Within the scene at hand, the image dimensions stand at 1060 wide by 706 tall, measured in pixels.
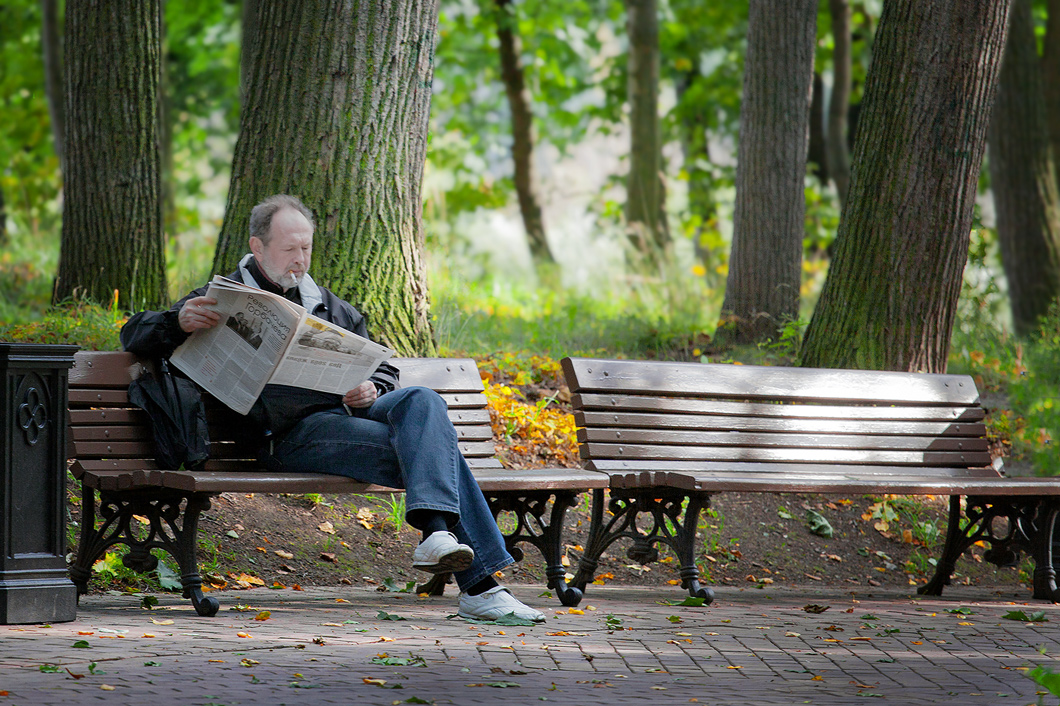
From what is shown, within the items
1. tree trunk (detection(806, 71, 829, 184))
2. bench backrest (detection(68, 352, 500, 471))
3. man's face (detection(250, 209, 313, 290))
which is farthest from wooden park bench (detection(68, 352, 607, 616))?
tree trunk (detection(806, 71, 829, 184))

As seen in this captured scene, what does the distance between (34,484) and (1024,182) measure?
999cm

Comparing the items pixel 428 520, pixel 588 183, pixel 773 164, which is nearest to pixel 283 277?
pixel 428 520

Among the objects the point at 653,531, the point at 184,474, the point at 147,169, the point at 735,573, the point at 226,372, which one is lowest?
the point at 735,573

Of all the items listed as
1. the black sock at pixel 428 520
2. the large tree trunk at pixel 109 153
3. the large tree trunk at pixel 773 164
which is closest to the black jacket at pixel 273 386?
the black sock at pixel 428 520

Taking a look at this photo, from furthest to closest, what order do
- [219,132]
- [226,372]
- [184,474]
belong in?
[219,132]
[226,372]
[184,474]

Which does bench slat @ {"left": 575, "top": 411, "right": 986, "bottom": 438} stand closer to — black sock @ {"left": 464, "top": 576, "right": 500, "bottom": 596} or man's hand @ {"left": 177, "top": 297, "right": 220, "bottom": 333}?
black sock @ {"left": 464, "top": 576, "right": 500, "bottom": 596}

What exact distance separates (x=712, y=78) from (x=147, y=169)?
11.8 metres

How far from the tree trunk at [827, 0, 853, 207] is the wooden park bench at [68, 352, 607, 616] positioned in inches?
427

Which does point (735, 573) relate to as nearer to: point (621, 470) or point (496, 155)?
point (621, 470)

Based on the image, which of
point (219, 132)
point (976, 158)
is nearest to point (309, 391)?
point (976, 158)

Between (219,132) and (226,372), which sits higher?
(219,132)

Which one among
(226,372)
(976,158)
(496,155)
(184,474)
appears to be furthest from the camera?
(496,155)

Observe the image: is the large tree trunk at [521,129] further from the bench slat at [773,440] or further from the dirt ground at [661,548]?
the bench slat at [773,440]

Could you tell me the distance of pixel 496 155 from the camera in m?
27.6
